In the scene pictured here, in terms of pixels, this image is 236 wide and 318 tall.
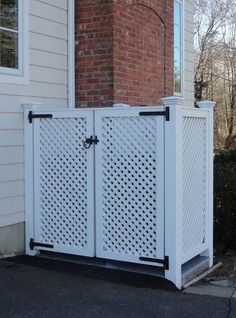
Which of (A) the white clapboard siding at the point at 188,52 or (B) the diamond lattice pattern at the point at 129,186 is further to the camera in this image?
(A) the white clapboard siding at the point at 188,52

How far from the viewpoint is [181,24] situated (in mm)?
11109

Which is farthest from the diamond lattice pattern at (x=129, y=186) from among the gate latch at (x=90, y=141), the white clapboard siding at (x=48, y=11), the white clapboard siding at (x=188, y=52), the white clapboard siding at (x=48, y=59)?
the white clapboard siding at (x=188, y=52)

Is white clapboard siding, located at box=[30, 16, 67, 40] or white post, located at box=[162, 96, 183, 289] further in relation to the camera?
white clapboard siding, located at box=[30, 16, 67, 40]

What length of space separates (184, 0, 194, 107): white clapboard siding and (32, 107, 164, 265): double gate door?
551 centimetres

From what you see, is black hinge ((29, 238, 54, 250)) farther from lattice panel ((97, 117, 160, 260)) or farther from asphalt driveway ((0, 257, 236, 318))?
lattice panel ((97, 117, 160, 260))

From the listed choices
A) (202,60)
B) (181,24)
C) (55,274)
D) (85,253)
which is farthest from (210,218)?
(202,60)

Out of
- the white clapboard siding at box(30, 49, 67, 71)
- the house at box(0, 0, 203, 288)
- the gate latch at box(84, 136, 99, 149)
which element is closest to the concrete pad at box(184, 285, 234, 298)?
the gate latch at box(84, 136, 99, 149)

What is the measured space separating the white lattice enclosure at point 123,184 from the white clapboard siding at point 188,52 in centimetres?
507

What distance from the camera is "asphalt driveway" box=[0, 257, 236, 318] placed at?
489 centimetres

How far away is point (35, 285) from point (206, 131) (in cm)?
260

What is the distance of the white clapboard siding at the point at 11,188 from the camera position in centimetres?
657

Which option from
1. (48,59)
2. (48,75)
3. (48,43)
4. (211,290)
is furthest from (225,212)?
(48,43)

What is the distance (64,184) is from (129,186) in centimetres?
85

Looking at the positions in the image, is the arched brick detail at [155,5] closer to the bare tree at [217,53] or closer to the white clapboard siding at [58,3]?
the white clapboard siding at [58,3]
